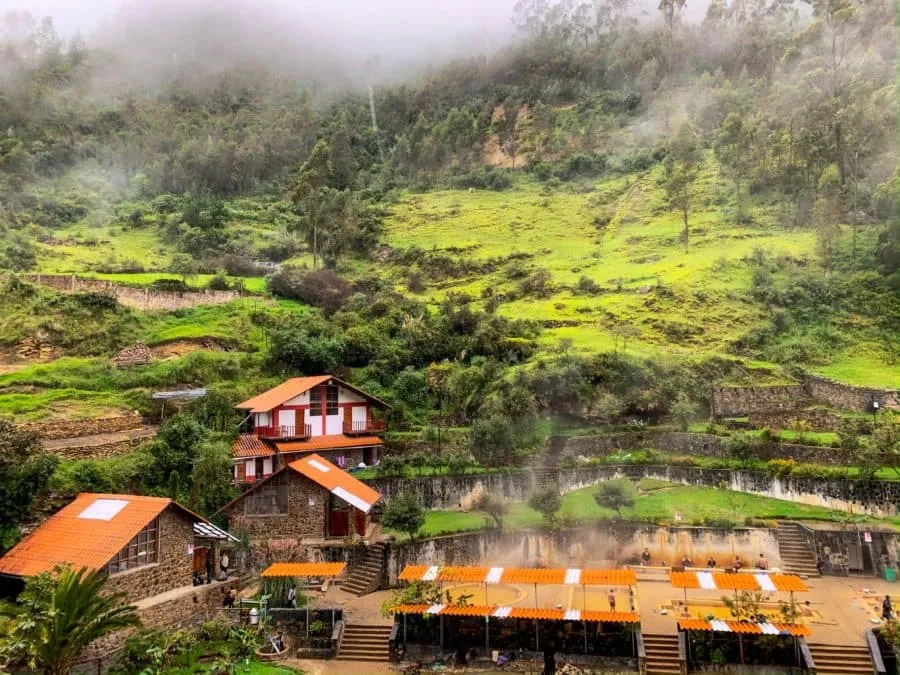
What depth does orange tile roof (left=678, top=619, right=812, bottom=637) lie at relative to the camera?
16.0 meters

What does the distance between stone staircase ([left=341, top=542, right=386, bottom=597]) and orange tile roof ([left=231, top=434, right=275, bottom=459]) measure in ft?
23.8

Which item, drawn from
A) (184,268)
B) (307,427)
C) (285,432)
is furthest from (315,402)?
(184,268)

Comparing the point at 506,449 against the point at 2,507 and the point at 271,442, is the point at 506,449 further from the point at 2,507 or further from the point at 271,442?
the point at 2,507

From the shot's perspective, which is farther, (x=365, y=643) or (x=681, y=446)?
(x=681, y=446)

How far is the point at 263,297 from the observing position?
1689 inches

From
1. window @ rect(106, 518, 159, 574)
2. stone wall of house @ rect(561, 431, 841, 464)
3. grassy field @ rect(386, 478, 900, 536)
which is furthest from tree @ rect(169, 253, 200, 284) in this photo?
stone wall of house @ rect(561, 431, 841, 464)

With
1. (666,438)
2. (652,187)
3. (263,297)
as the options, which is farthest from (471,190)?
(666,438)

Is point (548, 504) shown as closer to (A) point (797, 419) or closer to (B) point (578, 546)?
(B) point (578, 546)

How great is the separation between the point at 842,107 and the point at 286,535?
46689mm

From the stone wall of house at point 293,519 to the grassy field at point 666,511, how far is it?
379 centimetres

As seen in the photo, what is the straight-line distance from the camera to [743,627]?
1622 centimetres

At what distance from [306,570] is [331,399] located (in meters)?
11.5

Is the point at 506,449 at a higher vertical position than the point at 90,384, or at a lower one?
lower

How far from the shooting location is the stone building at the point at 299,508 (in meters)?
23.0
